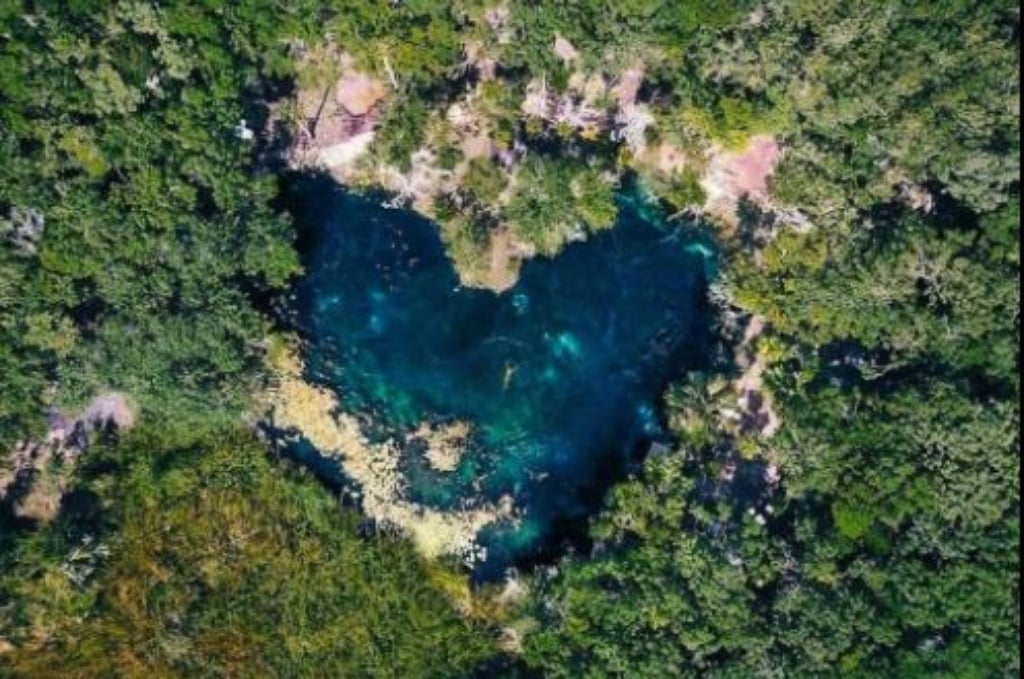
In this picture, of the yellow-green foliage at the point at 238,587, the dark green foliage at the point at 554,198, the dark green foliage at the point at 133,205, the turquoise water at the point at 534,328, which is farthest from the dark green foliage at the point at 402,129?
the yellow-green foliage at the point at 238,587

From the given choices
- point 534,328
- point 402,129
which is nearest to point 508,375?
point 534,328

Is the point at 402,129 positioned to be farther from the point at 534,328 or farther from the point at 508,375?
the point at 508,375

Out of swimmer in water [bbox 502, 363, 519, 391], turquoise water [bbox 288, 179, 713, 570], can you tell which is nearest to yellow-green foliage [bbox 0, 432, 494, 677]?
turquoise water [bbox 288, 179, 713, 570]

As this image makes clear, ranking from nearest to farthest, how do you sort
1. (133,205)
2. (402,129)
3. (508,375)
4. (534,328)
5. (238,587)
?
(133,205) < (238,587) < (402,129) < (508,375) < (534,328)

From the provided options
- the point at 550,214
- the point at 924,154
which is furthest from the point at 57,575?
the point at 924,154

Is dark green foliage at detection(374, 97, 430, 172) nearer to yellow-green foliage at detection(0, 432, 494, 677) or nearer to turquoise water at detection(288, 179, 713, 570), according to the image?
turquoise water at detection(288, 179, 713, 570)

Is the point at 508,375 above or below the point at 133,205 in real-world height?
below
